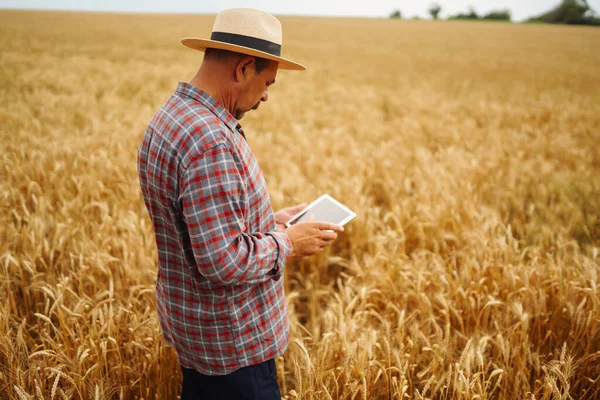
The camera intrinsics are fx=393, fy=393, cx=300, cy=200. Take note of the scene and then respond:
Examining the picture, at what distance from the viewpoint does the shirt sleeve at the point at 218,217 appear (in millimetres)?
1101

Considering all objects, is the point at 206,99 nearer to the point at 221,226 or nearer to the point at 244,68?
the point at 244,68

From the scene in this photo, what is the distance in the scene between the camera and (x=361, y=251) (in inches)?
130

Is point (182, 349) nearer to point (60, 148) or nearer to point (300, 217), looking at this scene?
point (300, 217)

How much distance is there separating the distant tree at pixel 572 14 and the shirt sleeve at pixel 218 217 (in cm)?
8405

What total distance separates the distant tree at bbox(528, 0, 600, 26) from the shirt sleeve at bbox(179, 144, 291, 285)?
8405cm

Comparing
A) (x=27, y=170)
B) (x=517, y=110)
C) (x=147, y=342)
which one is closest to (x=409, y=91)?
(x=517, y=110)

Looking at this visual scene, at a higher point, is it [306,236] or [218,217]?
[218,217]

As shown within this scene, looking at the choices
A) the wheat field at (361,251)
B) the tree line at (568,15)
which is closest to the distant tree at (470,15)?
the tree line at (568,15)

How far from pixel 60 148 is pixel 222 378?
4021 mm

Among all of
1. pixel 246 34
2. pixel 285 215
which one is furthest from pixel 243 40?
pixel 285 215

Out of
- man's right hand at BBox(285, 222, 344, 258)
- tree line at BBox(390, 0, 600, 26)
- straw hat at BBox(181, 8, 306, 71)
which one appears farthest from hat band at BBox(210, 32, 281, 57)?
tree line at BBox(390, 0, 600, 26)

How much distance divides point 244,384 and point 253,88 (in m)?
1.03

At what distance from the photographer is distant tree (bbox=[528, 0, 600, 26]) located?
212 ft

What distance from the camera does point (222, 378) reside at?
1399 mm
